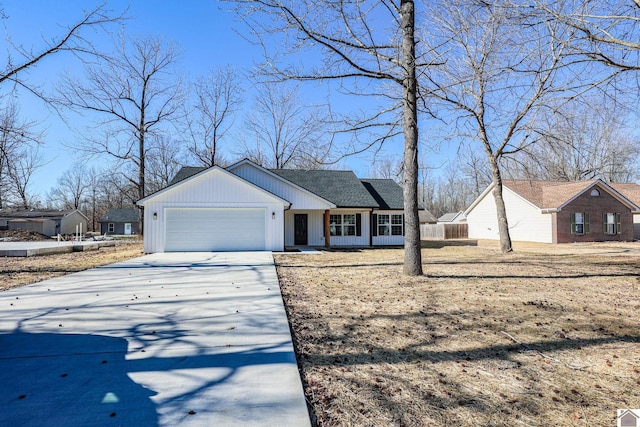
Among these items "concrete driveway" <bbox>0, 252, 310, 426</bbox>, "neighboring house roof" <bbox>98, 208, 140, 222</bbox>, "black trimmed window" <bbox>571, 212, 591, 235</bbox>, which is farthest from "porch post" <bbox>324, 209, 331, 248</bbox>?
"neighboring house roof" <bbox>98, 208, 140, 222</bbox>

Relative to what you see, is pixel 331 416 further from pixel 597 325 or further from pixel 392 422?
pixel 597 325

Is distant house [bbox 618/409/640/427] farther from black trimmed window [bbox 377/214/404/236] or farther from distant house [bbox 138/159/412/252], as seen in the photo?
black trimmed window [bbox 377/214/404/236]

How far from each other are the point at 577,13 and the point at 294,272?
809 centimetres

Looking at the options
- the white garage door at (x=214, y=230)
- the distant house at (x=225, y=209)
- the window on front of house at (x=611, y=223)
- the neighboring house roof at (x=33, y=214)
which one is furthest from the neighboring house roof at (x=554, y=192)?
the neighboring house roof at (x=33, y=214)

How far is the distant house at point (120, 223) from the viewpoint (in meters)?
52.0

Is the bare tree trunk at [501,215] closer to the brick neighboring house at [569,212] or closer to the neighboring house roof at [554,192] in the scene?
the neighboring house roof at [554,192]

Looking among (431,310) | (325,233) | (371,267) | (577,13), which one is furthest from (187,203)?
(577,13)

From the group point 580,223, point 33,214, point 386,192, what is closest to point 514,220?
point 580,223

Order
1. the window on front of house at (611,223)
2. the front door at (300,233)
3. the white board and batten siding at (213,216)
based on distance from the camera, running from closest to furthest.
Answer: the white board and batten siding at (213,216) → the front door at (300,233) → the window on front of house at (611,223)

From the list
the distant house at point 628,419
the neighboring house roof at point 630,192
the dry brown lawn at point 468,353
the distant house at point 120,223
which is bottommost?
the distant house at point 628,419

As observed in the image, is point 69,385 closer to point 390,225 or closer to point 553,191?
point 390,225

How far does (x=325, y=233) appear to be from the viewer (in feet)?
65.0

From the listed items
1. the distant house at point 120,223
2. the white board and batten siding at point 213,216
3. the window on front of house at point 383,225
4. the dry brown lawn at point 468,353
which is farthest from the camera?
the distant house at point 120,223

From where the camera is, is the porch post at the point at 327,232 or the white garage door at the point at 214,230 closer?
the white garage door at the point at 214,230
